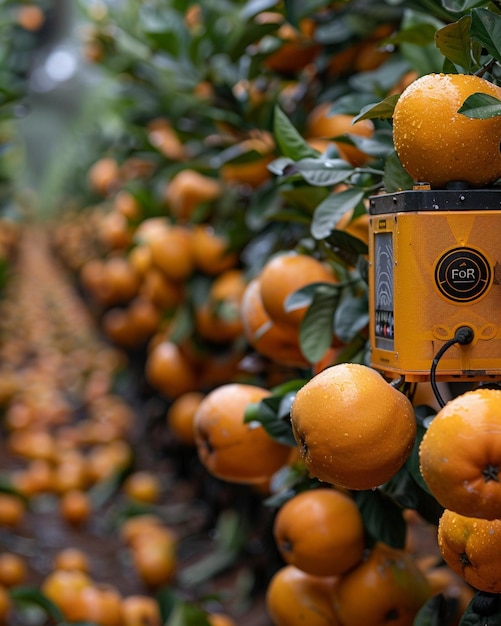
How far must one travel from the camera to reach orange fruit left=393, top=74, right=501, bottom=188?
2.94ft

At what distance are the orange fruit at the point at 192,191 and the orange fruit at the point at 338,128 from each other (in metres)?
0.49

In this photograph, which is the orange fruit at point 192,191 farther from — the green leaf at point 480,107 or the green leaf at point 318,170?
the green leaf at point 480,107

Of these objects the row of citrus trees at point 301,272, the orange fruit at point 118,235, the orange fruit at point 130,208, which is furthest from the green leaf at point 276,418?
the orange fruit at point 118,235

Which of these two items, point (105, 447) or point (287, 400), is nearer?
point (287, 400)

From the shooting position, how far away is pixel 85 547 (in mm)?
3428

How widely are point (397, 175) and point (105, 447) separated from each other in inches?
144

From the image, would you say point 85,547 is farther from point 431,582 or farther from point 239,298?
point 431,582

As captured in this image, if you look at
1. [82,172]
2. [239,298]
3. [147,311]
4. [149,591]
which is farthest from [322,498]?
[82,172]

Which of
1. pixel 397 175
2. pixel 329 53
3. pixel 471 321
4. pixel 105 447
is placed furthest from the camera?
pixel 105 447

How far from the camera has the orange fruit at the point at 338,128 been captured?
170cm

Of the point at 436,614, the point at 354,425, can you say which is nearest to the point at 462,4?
the point at 354,425

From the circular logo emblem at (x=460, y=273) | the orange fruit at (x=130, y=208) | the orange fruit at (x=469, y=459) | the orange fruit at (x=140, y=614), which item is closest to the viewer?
the orange fruit at (x=469, y=459)

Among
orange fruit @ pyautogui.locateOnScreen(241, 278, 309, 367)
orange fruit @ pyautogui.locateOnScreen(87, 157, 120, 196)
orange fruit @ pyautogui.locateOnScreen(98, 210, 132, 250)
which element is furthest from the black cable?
orange fruit @ pyautogui.locateOnScreen(87, 157, 120, 196)

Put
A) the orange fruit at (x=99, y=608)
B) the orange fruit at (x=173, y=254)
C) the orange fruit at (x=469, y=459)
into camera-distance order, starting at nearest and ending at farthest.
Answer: the orange fruit at (x=469, y=459), the orange fruit at (x=99, y=608), the orange fruit at (x=173, y=254)
